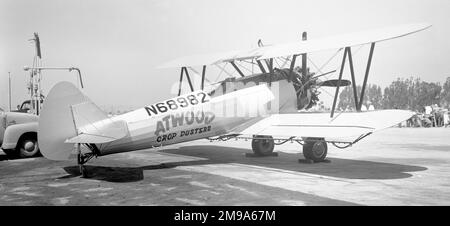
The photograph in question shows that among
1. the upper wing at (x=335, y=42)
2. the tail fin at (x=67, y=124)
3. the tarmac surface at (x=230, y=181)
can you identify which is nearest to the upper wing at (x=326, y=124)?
the tarmac surface at (x=230, y=181)

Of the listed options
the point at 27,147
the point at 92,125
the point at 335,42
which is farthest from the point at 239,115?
the point at 27,147

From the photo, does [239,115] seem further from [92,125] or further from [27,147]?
[27,147]

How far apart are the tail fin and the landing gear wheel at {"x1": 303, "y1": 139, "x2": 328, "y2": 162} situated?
5.34 metres

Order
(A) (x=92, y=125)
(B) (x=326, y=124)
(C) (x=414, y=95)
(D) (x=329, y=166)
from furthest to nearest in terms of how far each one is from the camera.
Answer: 1. (C) (x=414, y=95)
2. (D) (x=329, y=166)
3. (B) (x=326, y=124)
4. (A) (x=92, y=125)

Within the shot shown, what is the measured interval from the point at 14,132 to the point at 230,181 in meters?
8.54

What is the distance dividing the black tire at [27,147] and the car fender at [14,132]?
7.0 inches

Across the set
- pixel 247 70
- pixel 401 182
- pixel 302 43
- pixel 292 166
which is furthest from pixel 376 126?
pixel 247 70

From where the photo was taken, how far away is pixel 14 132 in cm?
1345

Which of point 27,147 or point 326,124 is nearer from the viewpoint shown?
point 326,124

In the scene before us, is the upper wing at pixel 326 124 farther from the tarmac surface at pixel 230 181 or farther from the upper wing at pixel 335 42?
the upper wing at pixel 335 42

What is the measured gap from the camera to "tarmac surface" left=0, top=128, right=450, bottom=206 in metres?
6.74

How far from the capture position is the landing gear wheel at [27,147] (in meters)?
13.6
